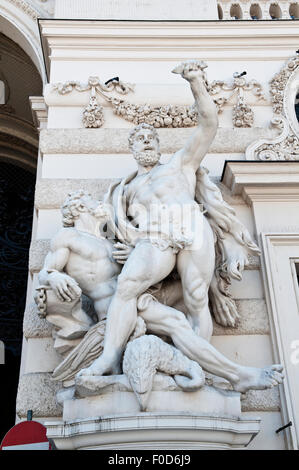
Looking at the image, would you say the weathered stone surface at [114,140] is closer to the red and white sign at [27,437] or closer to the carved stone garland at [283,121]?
the carved stone garland at [283,121]

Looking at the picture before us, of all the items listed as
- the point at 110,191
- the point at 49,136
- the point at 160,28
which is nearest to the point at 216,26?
the point at 160,28

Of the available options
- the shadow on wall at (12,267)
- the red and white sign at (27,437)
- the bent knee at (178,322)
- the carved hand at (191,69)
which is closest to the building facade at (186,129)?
the red and white sign at (27,437)

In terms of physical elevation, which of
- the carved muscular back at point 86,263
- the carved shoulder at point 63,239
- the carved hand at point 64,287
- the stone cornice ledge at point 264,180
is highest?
the stone cornice ledge at point 264,180

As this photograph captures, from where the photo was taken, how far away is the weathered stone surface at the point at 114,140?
5469 mm

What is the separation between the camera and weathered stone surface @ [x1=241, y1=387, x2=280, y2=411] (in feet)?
13.5

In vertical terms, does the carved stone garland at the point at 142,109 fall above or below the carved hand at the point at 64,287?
above

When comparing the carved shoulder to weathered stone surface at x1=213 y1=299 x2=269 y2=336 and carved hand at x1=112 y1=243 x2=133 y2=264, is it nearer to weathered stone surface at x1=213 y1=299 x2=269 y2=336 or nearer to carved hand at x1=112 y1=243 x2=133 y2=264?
carved hand at x1=112 y1=243 x2=133 y2=264

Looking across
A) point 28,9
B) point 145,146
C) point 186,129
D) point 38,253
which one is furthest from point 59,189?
point 28,9

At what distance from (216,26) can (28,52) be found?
2.66 m

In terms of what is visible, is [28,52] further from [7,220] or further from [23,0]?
[7,220]

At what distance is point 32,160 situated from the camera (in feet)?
28.7

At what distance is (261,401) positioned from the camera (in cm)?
415

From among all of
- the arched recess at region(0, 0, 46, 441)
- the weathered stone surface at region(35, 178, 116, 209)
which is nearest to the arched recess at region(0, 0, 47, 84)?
the arched recess at region(0, 0, 46, 441)

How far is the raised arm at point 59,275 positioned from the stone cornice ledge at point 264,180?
1950 millimetres
